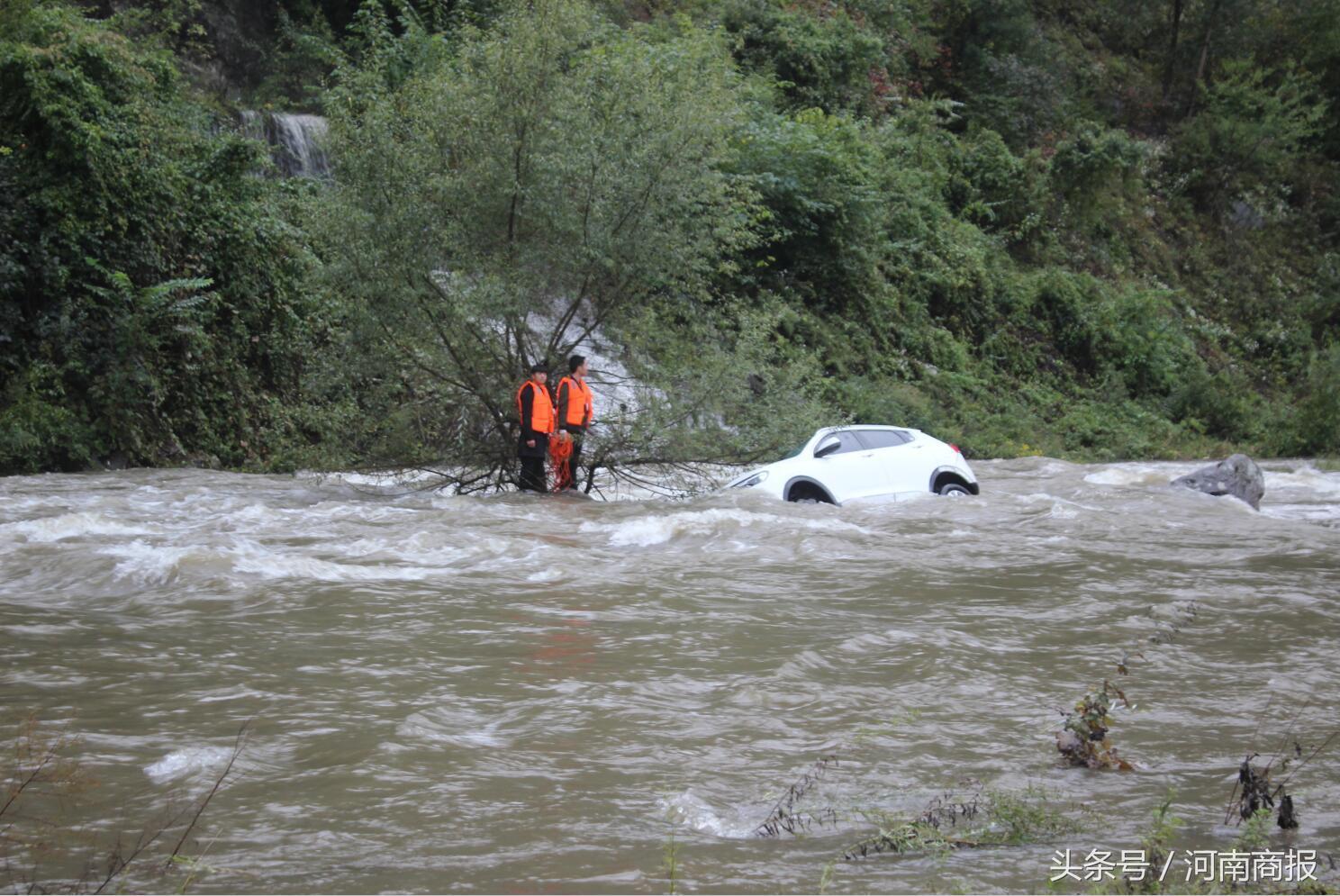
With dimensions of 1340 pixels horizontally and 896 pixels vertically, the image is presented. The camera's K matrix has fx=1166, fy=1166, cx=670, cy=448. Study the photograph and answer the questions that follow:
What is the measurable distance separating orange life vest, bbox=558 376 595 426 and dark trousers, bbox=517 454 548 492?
59 cm

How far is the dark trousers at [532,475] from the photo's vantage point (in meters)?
13.8

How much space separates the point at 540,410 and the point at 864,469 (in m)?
3.90

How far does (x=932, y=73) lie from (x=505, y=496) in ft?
99.4

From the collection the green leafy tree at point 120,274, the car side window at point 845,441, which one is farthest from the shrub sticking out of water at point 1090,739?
the green leafy tree at point 120,274

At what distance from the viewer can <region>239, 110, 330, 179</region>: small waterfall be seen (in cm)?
2383

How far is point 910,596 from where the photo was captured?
8602 millimetres

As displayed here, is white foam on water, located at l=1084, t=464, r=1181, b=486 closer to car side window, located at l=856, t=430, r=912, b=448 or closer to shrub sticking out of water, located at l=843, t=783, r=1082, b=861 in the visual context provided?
car side window, located at l=856, t=430, r=912, b=448

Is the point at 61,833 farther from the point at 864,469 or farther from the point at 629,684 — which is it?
the point at 864,469

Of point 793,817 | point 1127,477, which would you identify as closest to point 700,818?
point 793,817

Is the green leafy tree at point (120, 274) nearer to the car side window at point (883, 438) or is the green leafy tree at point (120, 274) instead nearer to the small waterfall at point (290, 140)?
the small waterfall at point (290, 140)

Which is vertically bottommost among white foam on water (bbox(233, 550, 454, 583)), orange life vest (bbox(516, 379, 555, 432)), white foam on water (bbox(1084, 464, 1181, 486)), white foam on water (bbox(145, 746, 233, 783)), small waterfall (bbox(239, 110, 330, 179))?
white foam on water (bbox(145, 746, 233, 783))

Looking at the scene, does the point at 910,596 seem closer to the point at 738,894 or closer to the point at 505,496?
the point at 738,894

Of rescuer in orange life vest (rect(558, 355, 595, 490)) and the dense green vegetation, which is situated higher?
the dense green vegetation

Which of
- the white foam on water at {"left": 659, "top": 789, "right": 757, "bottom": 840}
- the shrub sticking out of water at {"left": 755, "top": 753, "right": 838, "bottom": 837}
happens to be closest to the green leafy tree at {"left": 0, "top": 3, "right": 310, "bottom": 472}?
the white foam on water at {"left": 659, "top": 789, "right": 757, "bottom": 840}
